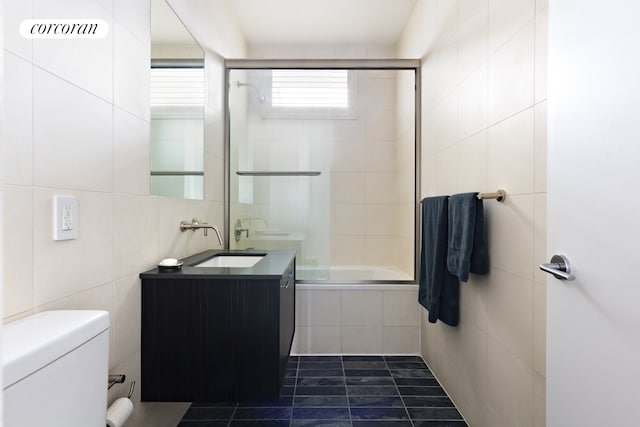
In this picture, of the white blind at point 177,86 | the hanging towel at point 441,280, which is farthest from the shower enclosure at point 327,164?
the hanging towel at point 441,280

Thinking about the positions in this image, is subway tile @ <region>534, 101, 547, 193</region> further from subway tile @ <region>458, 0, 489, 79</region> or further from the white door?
subway tile @ <region>458, 0, 489, 79</region>

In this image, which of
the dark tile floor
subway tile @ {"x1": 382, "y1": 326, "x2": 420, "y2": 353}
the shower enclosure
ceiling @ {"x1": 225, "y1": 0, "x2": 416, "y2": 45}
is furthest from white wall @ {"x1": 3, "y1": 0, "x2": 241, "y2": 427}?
ceiling @ {"x1": 225, "y1": 0, "x2": 416, "y2": 45}

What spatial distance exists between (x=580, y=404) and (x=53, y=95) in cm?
158

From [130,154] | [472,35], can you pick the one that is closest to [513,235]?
[472,35]

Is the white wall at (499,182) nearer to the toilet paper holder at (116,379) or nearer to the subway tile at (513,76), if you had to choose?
the subway tile at (513,76)

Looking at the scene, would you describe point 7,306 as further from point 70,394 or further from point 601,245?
point 601,245

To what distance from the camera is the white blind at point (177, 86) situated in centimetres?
153

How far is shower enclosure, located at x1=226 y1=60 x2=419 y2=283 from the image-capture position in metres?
2.66

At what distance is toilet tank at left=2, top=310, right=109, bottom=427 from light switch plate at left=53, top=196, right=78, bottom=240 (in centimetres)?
21

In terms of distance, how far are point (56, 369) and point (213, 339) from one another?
0.66m

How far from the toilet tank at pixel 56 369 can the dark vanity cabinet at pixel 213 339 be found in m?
0.45

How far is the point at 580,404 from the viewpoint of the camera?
34.2 inches

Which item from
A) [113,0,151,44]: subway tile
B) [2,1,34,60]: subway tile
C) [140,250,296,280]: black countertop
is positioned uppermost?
[113,0,151,44]: subway tile

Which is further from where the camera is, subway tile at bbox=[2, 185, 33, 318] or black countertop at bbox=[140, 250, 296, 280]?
black countertop at bbox=[140, 250, 296, 280]
